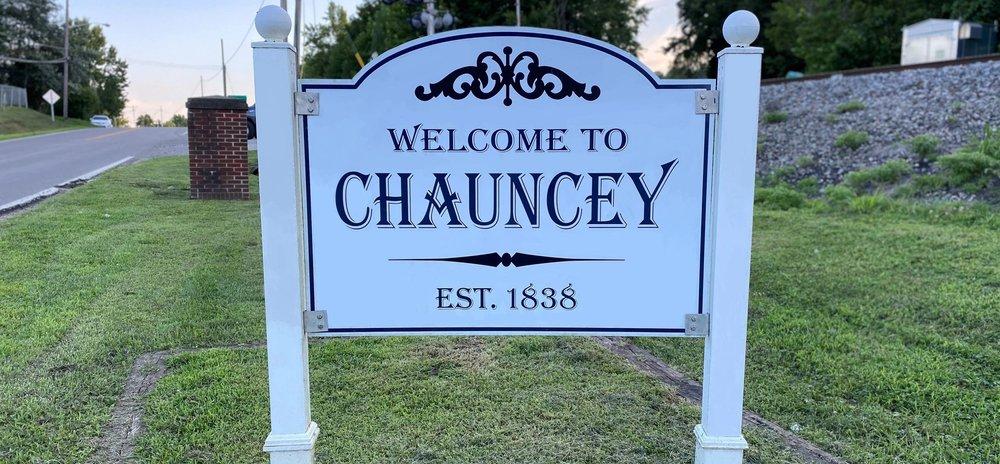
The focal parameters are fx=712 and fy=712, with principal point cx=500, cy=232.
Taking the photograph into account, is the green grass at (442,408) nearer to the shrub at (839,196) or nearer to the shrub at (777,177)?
the shrub at (839,196)

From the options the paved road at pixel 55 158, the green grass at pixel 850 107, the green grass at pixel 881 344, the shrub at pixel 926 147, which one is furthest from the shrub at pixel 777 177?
the paved road at pixel 55 158

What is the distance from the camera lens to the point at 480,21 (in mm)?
29906

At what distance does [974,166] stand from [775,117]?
5497mm

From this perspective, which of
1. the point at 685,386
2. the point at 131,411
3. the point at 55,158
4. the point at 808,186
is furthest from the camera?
the point at 55,158

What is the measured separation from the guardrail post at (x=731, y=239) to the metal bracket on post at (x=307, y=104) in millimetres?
1220

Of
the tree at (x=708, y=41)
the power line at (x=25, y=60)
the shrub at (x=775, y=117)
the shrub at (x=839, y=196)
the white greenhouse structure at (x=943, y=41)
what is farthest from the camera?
the power line at (x=25, y=60)

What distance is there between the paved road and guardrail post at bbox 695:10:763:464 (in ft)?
30.9

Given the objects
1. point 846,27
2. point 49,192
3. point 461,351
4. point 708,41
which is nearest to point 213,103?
point 49,192

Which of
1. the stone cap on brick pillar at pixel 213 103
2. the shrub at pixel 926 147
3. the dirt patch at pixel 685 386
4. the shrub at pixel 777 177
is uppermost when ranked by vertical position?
the stone cap on brick pillar at pixel 213 103

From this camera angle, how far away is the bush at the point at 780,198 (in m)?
9.09

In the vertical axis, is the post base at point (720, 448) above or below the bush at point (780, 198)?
below

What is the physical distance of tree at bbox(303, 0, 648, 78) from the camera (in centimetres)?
2791

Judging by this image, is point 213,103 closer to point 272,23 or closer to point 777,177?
point 777,177

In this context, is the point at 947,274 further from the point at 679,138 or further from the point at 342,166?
the point at 342,166
